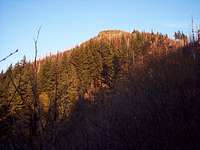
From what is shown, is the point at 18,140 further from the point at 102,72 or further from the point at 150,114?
the point at 102,72

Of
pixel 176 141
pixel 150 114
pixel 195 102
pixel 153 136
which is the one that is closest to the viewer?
pixel 176 141

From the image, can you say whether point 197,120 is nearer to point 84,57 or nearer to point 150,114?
point 150,114

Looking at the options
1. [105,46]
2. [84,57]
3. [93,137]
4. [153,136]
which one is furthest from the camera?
[105,46]

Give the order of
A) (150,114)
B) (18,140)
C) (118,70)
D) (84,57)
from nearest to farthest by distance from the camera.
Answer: (18,140) → (150,114) → (118,70) → (84,57)

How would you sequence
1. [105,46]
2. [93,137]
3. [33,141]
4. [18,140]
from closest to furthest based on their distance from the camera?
[33,141] → [18,140] → [93,137] → [105,46]

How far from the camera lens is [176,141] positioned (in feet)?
15.5

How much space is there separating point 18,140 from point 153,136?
3112 millimetres

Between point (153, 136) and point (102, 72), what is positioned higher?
point (102, 72)

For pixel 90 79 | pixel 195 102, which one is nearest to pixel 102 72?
pixel 90 79

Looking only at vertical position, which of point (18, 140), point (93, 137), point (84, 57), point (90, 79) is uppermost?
point (84, 57)

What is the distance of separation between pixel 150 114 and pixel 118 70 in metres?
49.3

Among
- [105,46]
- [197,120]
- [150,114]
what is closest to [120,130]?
[150,114]

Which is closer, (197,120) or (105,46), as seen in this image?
(197,120)

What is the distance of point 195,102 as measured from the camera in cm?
684
